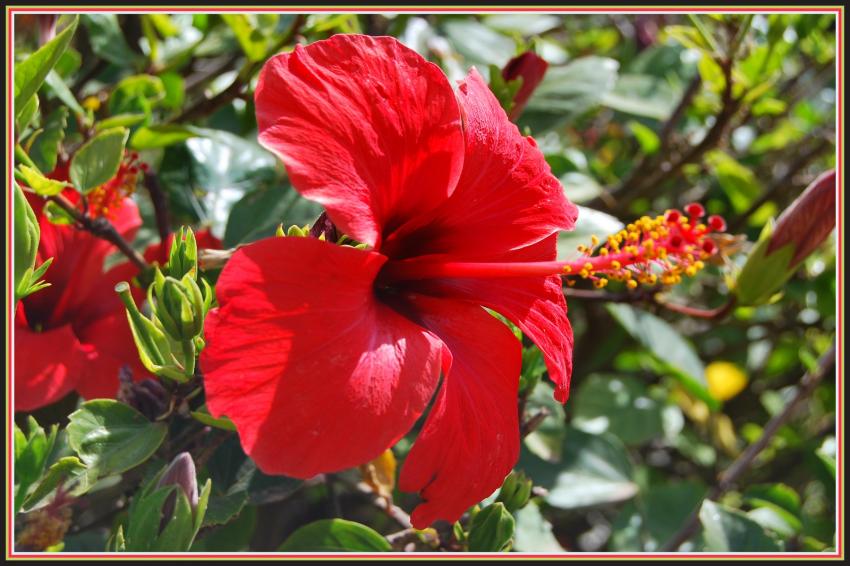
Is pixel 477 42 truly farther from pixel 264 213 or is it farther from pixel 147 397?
pixel 147 397

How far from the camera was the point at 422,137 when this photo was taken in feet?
3.23

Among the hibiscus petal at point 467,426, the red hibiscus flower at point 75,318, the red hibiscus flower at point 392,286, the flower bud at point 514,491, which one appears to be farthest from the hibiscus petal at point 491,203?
the red hibiscus flower at point 75,318

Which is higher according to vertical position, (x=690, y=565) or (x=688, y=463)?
(x=690, y=565)

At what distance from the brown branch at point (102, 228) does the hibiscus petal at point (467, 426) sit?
0.44 m

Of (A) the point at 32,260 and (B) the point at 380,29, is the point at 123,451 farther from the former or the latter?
(B) the point at 380,29

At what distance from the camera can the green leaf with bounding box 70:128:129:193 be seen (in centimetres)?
112

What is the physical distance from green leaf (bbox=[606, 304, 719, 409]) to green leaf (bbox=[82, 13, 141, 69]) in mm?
982

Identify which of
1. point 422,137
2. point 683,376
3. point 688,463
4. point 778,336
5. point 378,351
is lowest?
point 688,463

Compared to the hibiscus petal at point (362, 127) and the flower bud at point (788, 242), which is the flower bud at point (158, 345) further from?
the flower bud at point (788, 242)

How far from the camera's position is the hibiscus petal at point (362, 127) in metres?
0.90

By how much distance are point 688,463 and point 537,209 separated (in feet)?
4.83

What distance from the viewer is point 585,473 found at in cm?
160

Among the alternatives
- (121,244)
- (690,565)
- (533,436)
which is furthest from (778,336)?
(121,244)

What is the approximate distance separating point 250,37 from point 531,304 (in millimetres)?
667
